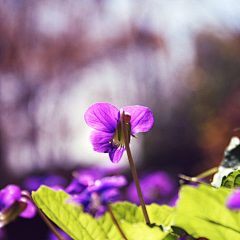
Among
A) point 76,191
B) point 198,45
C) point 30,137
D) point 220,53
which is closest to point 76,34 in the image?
point 30,137

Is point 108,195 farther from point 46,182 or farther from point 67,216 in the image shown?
point 46,182

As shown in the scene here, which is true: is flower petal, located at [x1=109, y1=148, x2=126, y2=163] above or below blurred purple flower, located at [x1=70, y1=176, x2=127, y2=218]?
above

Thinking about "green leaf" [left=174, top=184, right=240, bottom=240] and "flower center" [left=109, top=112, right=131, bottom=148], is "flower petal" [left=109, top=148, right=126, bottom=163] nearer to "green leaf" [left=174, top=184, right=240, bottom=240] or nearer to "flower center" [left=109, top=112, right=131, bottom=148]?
"flower center" [left=109, top=112, right=131, bottom=148]

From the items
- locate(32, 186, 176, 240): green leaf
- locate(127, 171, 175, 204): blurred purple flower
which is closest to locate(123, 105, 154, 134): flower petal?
locate(32, 186, 176, 240): green leaf

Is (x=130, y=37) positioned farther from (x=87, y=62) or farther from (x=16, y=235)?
(x=16, y=235)

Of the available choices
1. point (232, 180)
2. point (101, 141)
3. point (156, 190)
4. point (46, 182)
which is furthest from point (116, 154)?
point (46, 182)

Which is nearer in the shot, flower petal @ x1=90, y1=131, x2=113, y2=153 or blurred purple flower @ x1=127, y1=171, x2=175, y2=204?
flower petal @ x1=90, y1=131, x2=113, y2=153
